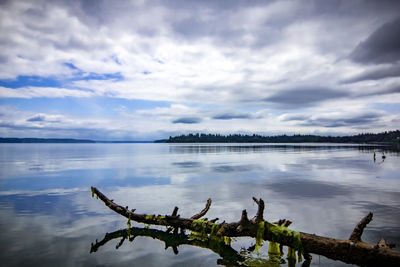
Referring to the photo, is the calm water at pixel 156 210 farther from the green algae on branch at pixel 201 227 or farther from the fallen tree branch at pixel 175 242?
the green algae on branch at pixel 201 227

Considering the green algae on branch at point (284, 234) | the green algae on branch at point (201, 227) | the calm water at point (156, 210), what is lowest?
the calm water at point (156, 210)

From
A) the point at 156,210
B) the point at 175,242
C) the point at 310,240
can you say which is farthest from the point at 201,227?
the point at 156,210

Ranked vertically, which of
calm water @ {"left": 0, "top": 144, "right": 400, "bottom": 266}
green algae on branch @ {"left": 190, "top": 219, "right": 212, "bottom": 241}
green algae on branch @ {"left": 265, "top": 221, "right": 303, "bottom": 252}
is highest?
green algae on branch @ {"left": 265, "top": 221, "right": 303, "bottom": 252}

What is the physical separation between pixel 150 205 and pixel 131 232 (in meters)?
6.26

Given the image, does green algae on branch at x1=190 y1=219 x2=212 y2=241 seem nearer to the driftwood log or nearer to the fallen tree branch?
the driftwood log

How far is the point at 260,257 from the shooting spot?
10.1 metres

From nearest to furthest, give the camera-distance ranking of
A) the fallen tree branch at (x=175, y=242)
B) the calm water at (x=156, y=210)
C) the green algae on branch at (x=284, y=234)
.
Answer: the green algae on branch at (x=284, y=234) → the fallen tree branch at (x=175, y=242) → the calm water at (x=156, y=210)

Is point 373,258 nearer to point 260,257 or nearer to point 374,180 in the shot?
point 260,257

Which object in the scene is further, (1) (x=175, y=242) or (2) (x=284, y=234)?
(1) (x=175, y=242)

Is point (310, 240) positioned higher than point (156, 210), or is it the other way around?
point (310, 240)

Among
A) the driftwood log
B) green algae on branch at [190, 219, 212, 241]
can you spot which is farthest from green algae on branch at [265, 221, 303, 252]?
green algae on branch at [190, 219, 212, 241]

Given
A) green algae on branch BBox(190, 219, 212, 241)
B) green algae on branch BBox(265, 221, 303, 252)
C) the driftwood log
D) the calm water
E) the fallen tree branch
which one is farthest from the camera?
green algae on branch BBox(190, 219, 212, 241)

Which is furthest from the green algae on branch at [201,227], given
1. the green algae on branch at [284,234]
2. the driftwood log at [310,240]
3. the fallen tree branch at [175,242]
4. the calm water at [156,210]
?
the green algae on branch at [284,234]

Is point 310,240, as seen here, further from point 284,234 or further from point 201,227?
point 201,227
